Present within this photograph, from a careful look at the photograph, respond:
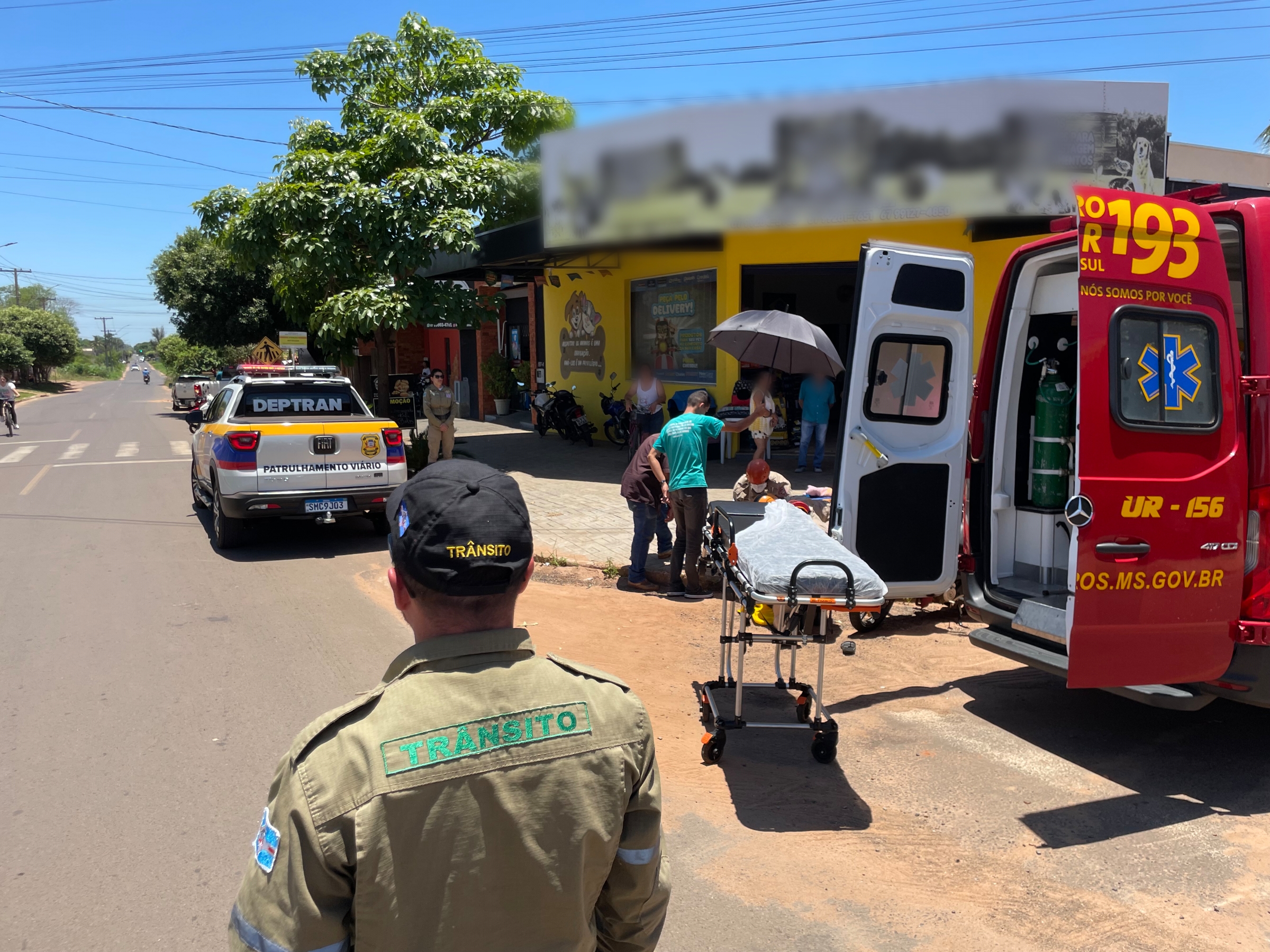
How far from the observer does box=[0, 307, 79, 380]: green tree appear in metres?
61.2

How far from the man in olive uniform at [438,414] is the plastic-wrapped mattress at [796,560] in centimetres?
1019

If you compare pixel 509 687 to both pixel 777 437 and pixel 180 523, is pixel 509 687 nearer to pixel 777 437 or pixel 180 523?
pixel 180 523

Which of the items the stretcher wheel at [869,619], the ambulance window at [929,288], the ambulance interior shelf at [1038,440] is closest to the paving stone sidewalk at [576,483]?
the stretcher wheel at [869,619]

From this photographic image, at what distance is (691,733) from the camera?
5.07m

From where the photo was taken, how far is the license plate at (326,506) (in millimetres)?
9398

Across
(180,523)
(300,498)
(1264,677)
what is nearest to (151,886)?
(1264,677)

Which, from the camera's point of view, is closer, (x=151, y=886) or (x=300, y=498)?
(x=151, y=886)

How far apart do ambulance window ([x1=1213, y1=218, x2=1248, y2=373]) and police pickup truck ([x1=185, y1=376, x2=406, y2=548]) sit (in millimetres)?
7567

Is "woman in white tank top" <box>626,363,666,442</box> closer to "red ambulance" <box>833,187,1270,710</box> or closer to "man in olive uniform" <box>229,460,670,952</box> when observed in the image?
"red ambulance" <box>833,187,1270,710</box>

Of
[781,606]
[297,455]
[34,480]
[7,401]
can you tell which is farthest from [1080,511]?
[7,401]

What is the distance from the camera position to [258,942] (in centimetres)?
147

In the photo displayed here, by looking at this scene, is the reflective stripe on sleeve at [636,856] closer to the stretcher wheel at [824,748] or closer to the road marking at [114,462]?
the stretcher wheel at [824,748]

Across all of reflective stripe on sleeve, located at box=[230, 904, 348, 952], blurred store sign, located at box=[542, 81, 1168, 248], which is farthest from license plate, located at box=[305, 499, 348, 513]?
reflective stripe on sleeve, located at box=[230, 904, 348, 952]

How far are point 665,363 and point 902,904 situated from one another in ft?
45.5
